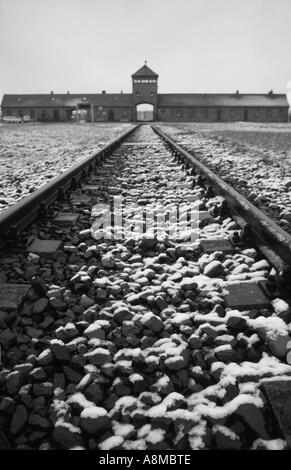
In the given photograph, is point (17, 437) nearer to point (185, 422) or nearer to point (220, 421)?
point (185, 422)

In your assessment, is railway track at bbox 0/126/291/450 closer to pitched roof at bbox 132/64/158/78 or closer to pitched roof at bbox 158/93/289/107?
pitched roof at bbox 158/93/289/107

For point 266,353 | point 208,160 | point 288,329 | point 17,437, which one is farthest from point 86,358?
point 208,160

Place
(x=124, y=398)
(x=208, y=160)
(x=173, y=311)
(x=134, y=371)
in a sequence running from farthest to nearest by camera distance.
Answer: (x=208, y=160) → (x=173, y=311) → (x=134, y=371) → (x=124, y=398)

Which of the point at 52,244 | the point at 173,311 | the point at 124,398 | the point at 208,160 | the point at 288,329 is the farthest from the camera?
the point at 208,160

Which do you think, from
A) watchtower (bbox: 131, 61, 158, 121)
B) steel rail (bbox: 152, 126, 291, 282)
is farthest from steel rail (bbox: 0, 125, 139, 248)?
watchtower (bbox: 131, 61, 158, 121)

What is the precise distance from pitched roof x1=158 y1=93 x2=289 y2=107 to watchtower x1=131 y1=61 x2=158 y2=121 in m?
1.85

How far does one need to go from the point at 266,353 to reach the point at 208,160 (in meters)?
6.68

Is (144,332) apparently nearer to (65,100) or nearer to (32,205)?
(32,205)

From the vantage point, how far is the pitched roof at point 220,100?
7806 centimetres

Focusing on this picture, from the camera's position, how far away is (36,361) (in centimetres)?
165

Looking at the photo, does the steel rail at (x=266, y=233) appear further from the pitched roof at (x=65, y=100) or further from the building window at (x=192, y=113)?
the building window at (x=192, y=113)

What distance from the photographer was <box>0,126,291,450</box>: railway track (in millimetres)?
1324

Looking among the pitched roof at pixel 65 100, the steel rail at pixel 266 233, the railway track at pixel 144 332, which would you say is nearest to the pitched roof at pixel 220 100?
the pitched roof at pixel 65 100

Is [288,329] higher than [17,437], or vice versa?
[288,329]
